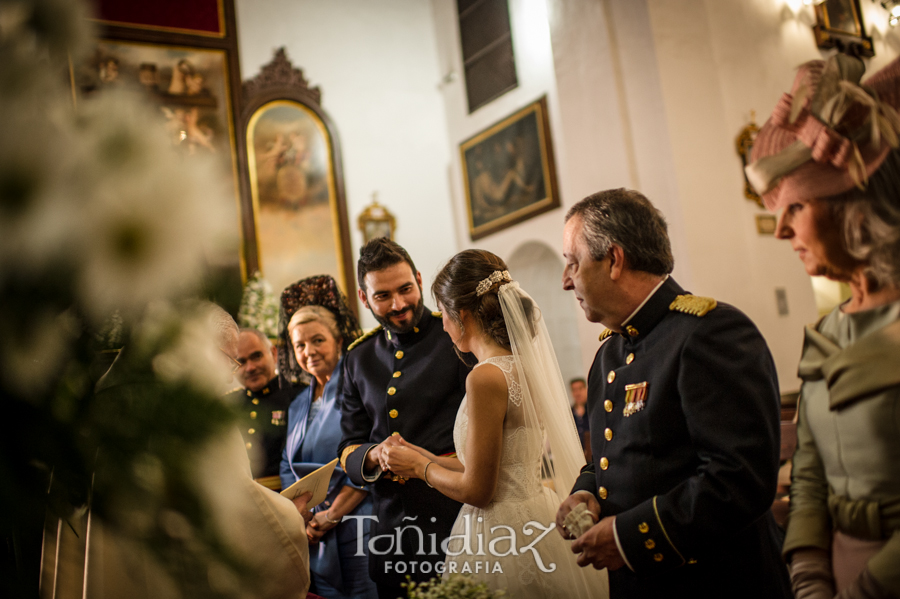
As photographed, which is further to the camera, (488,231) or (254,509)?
(488,231)

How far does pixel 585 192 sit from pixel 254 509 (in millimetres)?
5436

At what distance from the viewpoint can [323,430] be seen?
9.12ft

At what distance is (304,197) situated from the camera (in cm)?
910

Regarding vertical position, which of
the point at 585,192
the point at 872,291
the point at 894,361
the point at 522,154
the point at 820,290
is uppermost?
the point at 522,154

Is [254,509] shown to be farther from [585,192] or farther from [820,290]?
[820,290]

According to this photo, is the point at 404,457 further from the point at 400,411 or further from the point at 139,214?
the point at 139,214

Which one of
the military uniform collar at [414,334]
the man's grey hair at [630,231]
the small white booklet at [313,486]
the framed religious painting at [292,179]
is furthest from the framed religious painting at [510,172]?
the man's grey hair at [630,231]

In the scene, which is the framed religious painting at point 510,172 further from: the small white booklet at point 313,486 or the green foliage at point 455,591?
the green foliage at point 455,591

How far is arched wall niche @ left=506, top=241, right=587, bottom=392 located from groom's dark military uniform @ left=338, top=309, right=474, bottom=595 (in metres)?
6.15

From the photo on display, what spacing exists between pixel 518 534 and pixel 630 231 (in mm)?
964

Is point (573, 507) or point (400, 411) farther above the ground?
point (400, 411)

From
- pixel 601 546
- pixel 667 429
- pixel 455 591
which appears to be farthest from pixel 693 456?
pixel 455 591

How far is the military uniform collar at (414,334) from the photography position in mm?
2480

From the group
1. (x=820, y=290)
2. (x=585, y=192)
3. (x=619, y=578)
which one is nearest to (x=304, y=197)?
(x=585, y=192)
